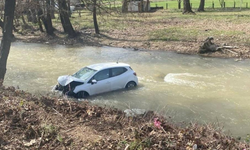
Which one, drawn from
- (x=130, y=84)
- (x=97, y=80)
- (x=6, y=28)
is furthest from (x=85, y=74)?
(x=6, y=28)

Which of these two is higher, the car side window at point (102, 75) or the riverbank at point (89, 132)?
the riverbank at point (89, 132)

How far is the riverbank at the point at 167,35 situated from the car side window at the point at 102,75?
944 cm

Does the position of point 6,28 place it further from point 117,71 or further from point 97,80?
point 117,71

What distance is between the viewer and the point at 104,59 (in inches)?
972

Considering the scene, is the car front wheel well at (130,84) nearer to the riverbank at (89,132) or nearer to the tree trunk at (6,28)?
the tree trunk at (6,28)

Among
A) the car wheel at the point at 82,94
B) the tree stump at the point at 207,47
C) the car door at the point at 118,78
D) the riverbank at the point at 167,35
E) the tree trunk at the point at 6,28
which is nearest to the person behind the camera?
the tree trunk at the point at 6,28

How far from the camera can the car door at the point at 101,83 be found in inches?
598

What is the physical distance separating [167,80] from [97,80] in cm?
490

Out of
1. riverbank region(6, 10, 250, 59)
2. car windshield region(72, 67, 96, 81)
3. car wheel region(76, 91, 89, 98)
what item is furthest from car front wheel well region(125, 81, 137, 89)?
riverbank region(6, 10, 250, 59)

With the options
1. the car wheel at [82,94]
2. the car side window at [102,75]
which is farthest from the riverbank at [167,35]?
the car wheel at [82,94]

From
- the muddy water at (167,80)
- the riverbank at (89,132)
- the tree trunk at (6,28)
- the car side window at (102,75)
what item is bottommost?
the muddy water at (167,80)

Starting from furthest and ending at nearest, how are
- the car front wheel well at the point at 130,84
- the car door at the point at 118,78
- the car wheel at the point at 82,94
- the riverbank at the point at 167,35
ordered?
the riverbank at the point at 167,35 → the car front wheel well at the point at 130,84 → the car door at the point at 118,78 → the car wheel at the point at 82,94

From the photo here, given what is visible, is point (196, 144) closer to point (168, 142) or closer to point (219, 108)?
point (168, 142)

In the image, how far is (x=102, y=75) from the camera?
1559 centimetres
